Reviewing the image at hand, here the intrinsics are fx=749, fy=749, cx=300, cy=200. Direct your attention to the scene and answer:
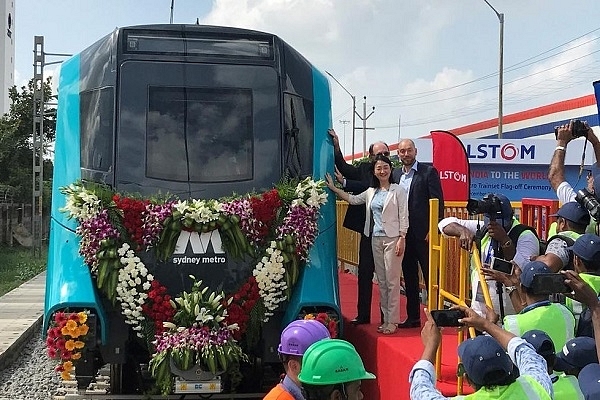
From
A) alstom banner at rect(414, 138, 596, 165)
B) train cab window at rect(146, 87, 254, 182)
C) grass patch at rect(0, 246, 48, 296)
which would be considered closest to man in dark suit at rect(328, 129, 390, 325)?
train cab window at rect(146, 87, 254, 182)

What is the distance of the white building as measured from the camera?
68938 mm

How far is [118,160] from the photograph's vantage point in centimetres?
597

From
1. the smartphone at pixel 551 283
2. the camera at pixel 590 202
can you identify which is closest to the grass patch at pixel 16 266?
the camera at pixel 590 202

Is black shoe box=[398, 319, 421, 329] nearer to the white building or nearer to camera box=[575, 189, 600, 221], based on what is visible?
camera box=[575, 189, 600, 221]

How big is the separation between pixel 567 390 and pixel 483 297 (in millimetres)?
1463

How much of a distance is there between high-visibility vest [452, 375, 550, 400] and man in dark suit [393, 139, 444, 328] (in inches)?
148

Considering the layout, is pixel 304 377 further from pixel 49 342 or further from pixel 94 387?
pixel 94 387

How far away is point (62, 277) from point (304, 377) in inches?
133

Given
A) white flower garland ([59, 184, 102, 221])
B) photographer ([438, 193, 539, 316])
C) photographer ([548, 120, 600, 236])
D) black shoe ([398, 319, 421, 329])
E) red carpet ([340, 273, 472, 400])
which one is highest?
photographer ([548, 120, 600, 236])

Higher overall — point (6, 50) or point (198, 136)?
point (6, 50)

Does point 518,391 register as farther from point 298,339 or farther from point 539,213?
point 539,213

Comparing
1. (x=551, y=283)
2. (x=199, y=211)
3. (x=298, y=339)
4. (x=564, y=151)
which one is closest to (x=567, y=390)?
(x=551, y=283)

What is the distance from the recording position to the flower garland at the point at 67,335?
5.39 metres

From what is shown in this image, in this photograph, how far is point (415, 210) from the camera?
6.66 metres
